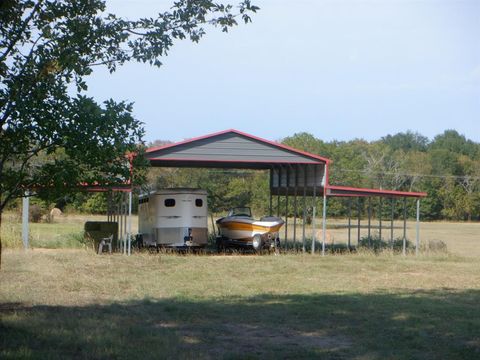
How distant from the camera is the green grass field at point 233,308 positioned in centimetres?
1007

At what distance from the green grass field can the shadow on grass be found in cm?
2

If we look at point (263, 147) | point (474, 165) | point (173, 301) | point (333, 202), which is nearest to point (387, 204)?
point (333, 202)

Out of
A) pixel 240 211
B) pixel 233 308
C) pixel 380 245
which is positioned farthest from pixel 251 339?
pixel 240 211

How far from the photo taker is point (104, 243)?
2662 cm

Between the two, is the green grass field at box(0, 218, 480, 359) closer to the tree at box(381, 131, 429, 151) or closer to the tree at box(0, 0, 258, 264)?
Answer: the tree at box(0, 0, 258, 264)

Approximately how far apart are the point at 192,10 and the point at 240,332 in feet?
16.0

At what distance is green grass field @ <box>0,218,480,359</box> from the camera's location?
10.1m

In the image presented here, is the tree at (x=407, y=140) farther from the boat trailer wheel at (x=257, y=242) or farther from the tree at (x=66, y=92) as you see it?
the tree at (x=66, y=92)

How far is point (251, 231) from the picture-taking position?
29.2 metres

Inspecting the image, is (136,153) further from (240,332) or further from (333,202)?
(333,202)

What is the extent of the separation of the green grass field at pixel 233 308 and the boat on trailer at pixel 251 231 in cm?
432

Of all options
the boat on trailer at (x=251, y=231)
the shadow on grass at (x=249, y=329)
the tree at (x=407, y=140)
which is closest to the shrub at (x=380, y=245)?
the boat on trailer at (x=251, y=231)

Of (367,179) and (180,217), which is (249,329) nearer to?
(180,217)

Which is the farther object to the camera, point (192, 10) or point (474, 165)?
point (474, 165)
